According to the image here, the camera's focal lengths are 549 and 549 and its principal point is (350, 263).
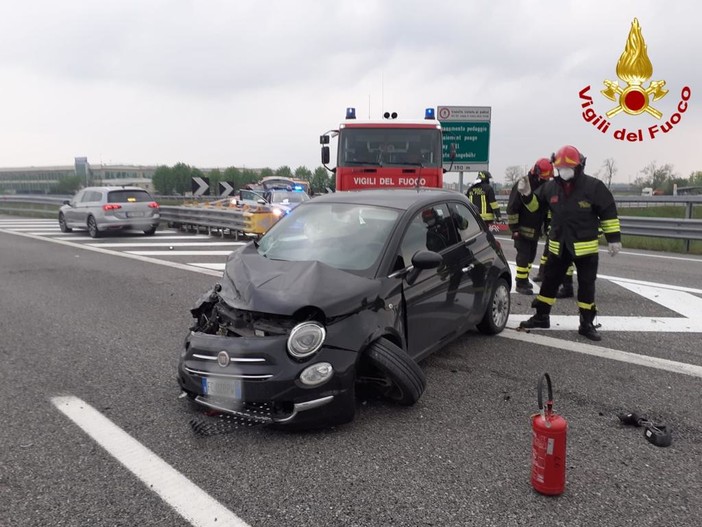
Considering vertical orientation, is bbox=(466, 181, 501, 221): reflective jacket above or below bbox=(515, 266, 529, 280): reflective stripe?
above

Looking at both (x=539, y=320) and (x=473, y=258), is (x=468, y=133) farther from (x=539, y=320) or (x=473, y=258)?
(x=473, y=258)

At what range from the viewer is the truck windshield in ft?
38.7

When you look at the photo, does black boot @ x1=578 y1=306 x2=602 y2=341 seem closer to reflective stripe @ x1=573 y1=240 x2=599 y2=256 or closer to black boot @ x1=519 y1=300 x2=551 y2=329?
black boot @ x1=519 y1=300 x2=551 y2=329

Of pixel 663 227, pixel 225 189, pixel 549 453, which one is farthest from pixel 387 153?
pixel 225 189

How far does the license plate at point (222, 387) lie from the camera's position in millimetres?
3508

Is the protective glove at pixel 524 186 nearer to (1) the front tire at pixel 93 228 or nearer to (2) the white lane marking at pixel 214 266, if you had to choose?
(2) the white lane marking at pixel 214 266

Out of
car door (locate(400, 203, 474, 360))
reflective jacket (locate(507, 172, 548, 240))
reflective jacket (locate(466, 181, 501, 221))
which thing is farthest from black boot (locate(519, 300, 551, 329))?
reflective jacket (locate(466, 181, 501, 221))

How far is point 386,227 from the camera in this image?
4.50 metres

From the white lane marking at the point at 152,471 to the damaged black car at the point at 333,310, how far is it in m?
0.51

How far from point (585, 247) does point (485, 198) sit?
3746 millimetres

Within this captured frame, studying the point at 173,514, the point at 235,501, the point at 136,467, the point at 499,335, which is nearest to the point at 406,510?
the point at 235,501

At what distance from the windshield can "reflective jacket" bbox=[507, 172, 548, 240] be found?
11.7ft

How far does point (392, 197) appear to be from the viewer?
5.02 m

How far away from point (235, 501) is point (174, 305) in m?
4.79
